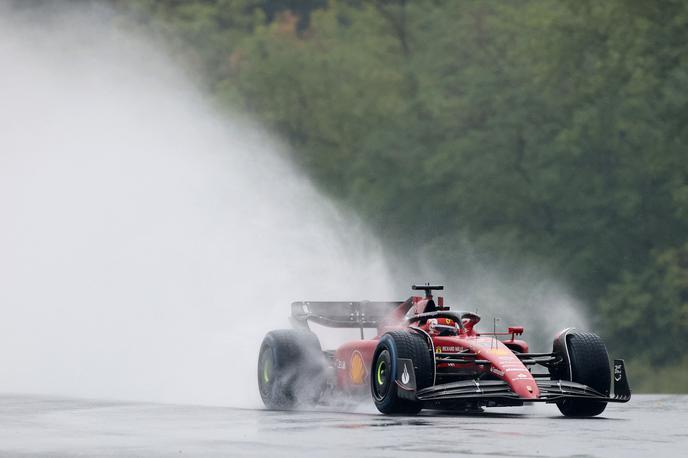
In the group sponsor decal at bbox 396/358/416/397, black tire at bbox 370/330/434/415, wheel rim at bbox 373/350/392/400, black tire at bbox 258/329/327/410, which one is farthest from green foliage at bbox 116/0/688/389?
sponsor decal at bbox 396/358/416/397

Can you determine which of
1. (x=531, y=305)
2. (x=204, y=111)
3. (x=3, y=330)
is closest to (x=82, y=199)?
(x=3, y=330)

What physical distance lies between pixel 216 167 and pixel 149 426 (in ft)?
108

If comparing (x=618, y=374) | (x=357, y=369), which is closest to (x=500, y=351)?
(x=618, y=374)

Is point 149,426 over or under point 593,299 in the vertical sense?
under

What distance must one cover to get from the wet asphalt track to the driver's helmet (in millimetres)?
1246

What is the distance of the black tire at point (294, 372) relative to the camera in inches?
895

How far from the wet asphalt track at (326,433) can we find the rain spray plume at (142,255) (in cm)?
529

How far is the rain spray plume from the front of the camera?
30391mm

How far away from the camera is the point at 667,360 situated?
166 feet

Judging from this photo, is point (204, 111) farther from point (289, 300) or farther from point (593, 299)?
point (289, 300)

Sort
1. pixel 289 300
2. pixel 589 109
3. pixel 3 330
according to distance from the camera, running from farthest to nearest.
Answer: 1. pixel 589 109
2. pixel 3 330
3. pixel 289 300

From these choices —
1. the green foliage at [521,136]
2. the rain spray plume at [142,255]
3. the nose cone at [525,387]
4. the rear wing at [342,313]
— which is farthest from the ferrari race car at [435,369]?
the green foliage at [521,136]

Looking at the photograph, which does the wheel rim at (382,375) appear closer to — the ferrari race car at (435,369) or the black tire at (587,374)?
the ferrari race car at (435,369)

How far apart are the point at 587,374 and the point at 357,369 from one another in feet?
10.2
